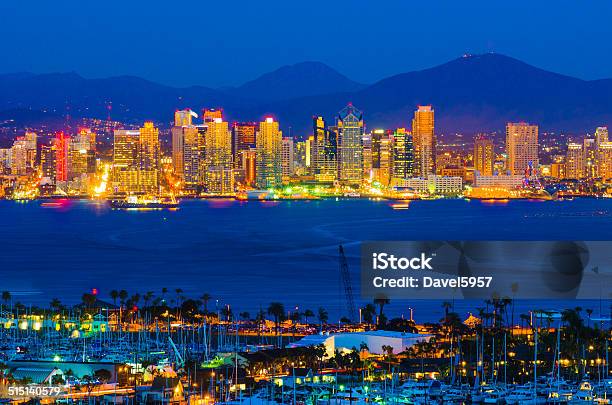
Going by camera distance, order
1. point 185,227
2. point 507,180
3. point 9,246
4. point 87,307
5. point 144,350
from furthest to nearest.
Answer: point 507,180 → point 185,227 → point 9,246 → point 87,307 → point 144,350

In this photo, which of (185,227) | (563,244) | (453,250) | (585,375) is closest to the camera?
(585,375)

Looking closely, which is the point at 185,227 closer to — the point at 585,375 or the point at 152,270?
the point at 152,270

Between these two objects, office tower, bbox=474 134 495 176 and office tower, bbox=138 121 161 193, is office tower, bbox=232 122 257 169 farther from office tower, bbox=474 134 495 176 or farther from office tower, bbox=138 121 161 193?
office tower, bbox=474 134 495 176

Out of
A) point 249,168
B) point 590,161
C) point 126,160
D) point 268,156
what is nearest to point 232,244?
point 126,160

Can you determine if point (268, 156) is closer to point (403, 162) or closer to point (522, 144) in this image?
point (403, 162)

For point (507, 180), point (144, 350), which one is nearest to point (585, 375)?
point (144, 350)

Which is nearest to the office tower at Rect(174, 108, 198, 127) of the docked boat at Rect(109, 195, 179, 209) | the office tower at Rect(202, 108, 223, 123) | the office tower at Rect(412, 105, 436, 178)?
the office tower at Rect(202, 108, 223, 123)

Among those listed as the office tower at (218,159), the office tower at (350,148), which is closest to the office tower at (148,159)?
the office tower at (218,159)
